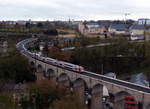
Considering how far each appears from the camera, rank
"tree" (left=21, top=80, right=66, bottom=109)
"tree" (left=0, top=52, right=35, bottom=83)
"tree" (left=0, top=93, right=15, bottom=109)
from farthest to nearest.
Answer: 1. "tree" (left=0, top=52, right=35, bottom=83)
2. "tree" (left=21, top=80, right=66, bottom=109)
3. "tree" (left=0, top=93, right=15, bottom=109)

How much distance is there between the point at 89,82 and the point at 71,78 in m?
2.71

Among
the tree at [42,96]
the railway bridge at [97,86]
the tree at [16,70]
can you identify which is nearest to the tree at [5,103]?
the tree at [42,96]

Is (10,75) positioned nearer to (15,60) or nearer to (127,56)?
(15,60)

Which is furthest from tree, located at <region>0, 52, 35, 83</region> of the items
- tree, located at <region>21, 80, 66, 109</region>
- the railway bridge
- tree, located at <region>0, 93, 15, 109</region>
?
tree, located at <region>0, 93, 15, 109</region>

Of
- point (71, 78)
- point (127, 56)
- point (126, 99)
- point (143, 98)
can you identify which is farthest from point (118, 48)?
point (143, 98)

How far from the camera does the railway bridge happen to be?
47.9ft

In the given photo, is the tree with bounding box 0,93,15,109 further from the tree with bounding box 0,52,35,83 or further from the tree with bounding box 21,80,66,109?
the tree with bounding box 0,52,35,83

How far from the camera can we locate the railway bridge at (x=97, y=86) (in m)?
14.6

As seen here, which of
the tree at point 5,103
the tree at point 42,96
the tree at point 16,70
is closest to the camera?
the tree at point 5,103

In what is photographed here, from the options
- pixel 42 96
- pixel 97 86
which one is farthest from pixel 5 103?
pixel 97 86

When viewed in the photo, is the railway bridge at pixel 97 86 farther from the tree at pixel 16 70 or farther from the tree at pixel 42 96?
the tree at pixel 42 96

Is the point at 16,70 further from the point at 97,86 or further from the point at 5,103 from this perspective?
the point at 5,103

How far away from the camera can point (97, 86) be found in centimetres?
1789

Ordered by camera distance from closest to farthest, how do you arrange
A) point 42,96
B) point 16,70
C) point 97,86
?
point 42,96 → point 97,86 → point 16,70
